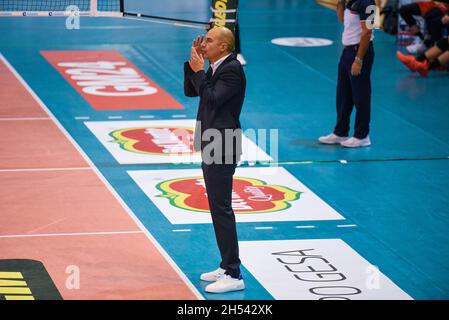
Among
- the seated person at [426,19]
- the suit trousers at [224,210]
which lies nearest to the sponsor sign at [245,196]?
the suit trousers at [224,210]

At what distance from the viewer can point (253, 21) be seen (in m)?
22.5

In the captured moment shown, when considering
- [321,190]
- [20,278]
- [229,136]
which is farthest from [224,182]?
[321,190]

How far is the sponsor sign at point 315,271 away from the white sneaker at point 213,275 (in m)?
0.38

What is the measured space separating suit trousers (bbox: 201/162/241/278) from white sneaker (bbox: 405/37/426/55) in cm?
1085

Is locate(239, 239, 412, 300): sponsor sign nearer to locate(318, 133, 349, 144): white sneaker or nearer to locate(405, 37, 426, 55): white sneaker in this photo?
locate(318, 133, 349, 144): white sneaker

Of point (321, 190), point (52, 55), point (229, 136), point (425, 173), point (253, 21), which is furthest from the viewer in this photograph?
point (253, 21)

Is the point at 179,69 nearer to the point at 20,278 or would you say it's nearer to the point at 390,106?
the point at 390,106

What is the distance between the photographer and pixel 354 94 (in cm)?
1377

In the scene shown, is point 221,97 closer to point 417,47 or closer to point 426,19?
point 426,19

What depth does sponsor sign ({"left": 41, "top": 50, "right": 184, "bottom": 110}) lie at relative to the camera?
15773 millimetres

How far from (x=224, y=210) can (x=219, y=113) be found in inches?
32.5

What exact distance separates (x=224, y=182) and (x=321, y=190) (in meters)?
3.28

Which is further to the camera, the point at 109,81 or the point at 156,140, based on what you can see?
the point at 109,81

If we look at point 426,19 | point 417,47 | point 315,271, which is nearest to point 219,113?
point 315,271
